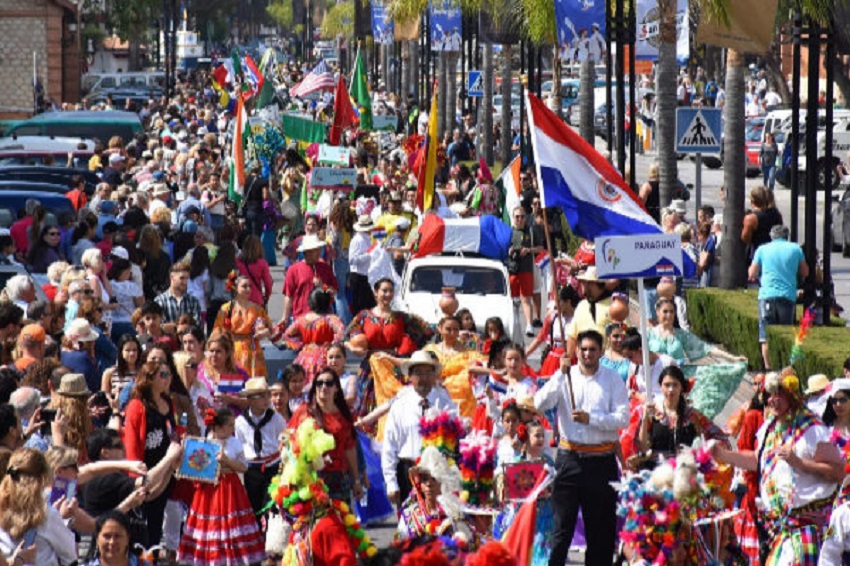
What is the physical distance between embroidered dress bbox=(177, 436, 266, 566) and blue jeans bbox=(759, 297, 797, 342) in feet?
28.2

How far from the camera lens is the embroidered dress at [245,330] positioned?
17.3 m

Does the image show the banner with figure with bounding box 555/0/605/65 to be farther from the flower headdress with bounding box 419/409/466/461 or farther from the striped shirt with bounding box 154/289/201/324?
the flower headdress with bounding box 419/409/466/461

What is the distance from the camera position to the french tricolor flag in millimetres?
13555

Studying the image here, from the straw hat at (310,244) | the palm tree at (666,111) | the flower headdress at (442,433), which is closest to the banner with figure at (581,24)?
the palm tree at (666,111)

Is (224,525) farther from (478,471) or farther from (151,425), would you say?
(478,471)

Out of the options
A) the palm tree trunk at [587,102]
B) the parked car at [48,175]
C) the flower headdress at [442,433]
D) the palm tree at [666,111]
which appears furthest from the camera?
the palm tree trunk at [587,102]

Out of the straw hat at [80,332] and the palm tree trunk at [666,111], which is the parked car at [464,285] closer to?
the straw hat at [80,332]

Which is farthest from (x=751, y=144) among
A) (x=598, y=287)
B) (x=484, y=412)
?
(x=484, y=412)

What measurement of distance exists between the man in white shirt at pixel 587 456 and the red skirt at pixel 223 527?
187cm

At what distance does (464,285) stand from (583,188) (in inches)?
296

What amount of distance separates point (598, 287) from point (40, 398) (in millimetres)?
5379

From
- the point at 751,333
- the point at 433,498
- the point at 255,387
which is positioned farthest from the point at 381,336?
the point at 433,498

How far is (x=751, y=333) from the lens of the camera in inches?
819

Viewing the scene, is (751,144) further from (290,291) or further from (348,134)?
(290,291)
